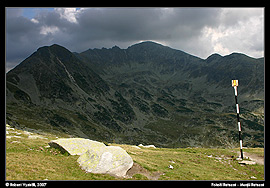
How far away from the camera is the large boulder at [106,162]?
61.2ft

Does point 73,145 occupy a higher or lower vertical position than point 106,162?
higher

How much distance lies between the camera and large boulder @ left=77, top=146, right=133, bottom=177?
1866 cm

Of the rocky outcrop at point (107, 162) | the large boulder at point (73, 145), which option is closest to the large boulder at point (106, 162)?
the rocky outcrop at point (107, 162)

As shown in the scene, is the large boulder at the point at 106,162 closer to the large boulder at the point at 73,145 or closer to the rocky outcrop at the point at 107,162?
the rocky outcrop at the point at 107,162

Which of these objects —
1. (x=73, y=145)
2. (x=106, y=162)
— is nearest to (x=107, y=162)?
(x=106, y=162)

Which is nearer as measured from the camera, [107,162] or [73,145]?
[107,162]

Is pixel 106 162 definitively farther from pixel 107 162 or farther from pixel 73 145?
pixel 73 145

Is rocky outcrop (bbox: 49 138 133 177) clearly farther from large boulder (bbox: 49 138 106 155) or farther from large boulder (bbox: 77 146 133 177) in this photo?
large boulder (bbox: 49 138 106 155)

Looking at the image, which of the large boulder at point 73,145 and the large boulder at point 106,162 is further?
the large boulder at point 73,145

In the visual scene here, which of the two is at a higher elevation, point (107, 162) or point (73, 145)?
point (73, 145)

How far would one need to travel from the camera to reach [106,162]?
19.3m
